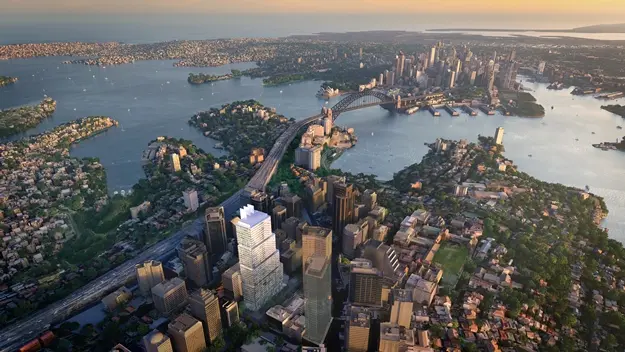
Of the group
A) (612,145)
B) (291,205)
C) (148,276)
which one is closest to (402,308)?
(291,205)

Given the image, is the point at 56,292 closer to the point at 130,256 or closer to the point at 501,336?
the point at 130,256

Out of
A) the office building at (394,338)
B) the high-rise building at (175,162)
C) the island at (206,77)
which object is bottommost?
the office building at (394,338)

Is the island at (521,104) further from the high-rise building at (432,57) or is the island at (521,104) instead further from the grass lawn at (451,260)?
the grass lawn at (451,260)

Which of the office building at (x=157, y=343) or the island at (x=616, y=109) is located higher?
the island at (x=616, y=109)

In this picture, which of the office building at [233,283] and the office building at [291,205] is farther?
the office building at [291,205]

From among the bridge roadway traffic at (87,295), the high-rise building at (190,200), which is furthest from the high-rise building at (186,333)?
the high-rise building at (190,200)

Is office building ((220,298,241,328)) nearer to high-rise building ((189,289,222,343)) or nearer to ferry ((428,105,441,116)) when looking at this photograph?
high-rise building ((189,289,222,343))
